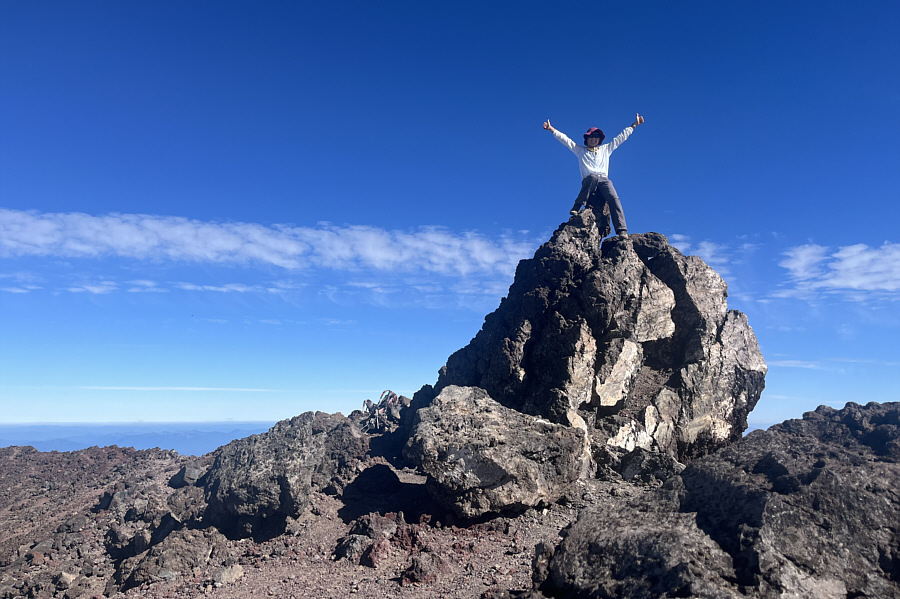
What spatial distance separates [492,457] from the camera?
1700 cm

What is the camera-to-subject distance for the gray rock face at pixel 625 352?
21531mm

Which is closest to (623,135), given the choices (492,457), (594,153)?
(594,153)

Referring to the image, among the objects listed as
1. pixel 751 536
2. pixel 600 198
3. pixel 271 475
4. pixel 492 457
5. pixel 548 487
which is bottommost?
pixel 271 475

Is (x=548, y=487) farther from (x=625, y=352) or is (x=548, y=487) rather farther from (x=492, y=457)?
(x=625, y=352)

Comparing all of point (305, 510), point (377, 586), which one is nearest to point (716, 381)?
point (377, 586)

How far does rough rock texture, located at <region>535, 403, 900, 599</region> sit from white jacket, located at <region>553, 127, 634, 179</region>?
18302 millimetres

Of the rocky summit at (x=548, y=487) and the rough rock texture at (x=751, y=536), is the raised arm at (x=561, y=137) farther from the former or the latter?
the rough rock texture at (x=751, y=536)

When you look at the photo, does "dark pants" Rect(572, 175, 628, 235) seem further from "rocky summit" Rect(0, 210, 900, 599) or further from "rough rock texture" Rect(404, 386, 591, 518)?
"rough rock texture" Rect(404, 386, 591, 518)

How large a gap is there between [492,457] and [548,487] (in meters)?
2.39

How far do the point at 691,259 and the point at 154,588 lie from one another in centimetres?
2713

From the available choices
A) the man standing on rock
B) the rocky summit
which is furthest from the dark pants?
the rocky summit

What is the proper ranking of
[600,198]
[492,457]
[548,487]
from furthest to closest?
[600,198]
[548,487]
[492,457]

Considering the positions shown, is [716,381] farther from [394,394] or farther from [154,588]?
[154,588]

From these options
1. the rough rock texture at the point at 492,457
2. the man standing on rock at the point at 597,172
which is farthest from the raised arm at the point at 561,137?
the rough rock texture at the point at 492,457
